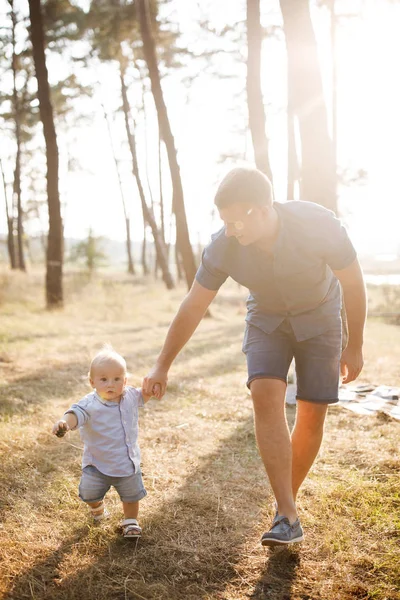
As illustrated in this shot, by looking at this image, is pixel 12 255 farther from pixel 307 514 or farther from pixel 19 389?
pixel 307 514

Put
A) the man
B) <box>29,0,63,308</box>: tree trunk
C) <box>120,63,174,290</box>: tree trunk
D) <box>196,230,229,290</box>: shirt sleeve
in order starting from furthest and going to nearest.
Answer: <box>120,63,174,290</box>: tree trunk, <box>29,0,63,308</box>: tree trunk, <box>196,230,229,290</box>: shirt sleeve, the man

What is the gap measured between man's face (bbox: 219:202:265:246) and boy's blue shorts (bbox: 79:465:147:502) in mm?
1405

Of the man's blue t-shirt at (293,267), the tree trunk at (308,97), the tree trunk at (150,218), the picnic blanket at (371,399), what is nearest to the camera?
the man's blue t-shirt at (293,267)

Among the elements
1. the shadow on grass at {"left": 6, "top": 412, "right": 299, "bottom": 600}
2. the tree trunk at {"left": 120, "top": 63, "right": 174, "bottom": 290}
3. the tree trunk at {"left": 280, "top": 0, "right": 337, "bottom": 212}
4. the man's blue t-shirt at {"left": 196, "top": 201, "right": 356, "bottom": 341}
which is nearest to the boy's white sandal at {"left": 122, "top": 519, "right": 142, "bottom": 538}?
the shadow on grass at {"left": 6, "top": 412, "right": 299, "bottom": 600}

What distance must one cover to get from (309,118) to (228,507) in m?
4.60

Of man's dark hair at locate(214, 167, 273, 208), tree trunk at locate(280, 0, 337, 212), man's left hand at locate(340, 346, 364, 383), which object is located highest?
tree trunk at locate(280, 0, 337, 212)

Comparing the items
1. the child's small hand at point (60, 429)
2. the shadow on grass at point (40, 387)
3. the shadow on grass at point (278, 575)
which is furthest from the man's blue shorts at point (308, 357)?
the shadow on grass at point (40, 387)

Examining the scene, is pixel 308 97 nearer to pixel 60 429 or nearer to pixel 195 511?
pixel 195 511

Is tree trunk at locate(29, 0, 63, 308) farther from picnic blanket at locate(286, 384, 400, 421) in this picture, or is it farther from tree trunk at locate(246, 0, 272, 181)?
picnic blanket at locate(286, 384, 400, 421)

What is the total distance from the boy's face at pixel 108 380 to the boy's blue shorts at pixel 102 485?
0.41 metres

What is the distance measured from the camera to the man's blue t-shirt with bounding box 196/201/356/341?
2.65 metres

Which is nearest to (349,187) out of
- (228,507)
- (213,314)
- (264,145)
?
(213,314)

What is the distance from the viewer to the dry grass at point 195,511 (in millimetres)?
2492

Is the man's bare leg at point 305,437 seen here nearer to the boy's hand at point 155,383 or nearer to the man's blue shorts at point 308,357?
the man's blue shorts at point 308,357
